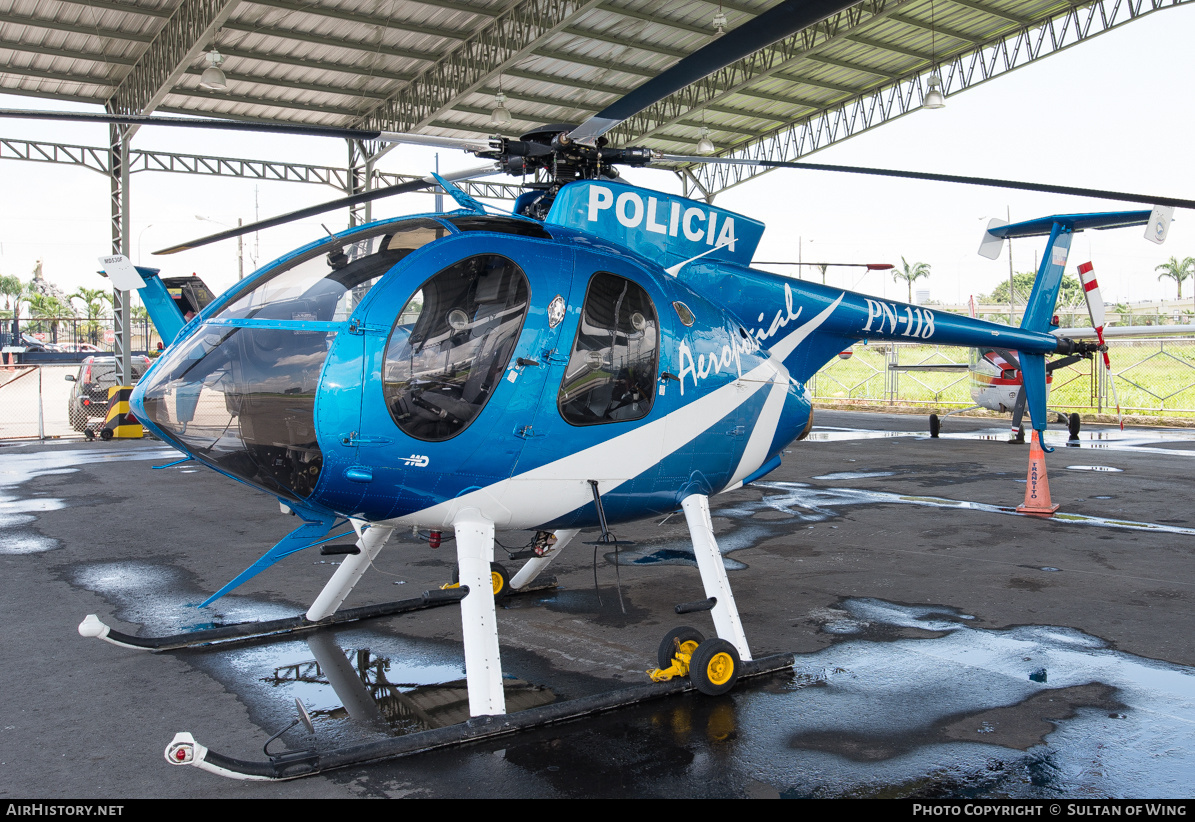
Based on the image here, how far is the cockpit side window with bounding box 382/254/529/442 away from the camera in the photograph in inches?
165

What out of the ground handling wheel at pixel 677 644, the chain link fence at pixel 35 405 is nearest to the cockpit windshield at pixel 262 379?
the ground handling wheel at pixel 677 644

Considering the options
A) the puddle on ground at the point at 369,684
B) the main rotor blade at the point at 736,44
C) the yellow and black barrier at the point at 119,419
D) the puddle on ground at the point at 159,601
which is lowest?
the puddle on ground at the point at 369,684

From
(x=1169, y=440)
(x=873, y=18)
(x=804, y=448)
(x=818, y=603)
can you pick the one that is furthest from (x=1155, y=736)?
(x=873, y=18)

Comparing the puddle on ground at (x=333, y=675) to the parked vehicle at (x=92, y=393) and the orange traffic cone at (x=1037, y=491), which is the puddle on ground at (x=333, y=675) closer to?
the orange traffic cone at (x=1037, y=491)

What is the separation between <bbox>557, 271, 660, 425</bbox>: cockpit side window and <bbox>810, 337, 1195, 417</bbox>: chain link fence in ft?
65.7

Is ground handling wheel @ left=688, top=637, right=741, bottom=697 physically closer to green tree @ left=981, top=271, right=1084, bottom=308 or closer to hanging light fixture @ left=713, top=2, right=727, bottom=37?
hanging light fixture @ left=713, top=2, right=727, bottom=37

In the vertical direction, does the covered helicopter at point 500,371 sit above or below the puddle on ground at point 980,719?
above

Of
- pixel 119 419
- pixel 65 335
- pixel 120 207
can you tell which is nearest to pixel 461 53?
pixel 120 207

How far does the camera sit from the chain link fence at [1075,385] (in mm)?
25878

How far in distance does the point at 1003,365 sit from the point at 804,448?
6965 mm

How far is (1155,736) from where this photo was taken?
14.0 ft

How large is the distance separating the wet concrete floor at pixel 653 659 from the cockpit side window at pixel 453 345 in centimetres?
173

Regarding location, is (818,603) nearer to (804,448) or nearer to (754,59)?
(804,448)

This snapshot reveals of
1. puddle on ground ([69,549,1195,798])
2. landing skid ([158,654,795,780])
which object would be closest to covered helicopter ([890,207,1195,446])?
puddle on ground ([69,549,1195,798])
